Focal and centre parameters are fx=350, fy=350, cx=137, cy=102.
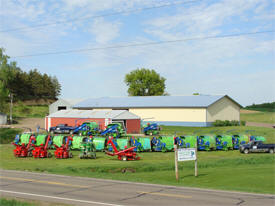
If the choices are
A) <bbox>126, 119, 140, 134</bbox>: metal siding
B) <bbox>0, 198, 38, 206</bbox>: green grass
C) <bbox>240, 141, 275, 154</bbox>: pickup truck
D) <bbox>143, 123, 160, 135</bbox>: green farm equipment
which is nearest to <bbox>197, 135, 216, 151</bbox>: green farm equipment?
<bbox>240, 141, 275, 154</bbox>: pickup truck

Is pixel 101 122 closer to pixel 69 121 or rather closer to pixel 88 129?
pixel 88 129

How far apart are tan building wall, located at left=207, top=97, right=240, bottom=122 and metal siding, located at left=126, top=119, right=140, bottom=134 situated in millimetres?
15983

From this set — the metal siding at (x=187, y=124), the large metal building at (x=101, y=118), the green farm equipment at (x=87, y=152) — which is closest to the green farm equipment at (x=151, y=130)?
the large metal building at (x=101, y=118)

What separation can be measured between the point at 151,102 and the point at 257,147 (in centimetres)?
3898

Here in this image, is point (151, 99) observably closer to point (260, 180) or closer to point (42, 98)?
point (260, 180)

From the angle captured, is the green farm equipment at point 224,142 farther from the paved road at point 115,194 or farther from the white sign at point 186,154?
the paved road at point 115,194

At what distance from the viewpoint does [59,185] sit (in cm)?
1681

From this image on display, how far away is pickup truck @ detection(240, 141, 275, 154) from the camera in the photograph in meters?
36.7

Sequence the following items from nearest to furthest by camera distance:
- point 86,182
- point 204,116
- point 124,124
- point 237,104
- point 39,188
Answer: point 39,188 < point 86,182 < point 124,124 < point 204,116 < point 237,104

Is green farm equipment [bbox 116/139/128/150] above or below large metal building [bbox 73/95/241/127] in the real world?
below

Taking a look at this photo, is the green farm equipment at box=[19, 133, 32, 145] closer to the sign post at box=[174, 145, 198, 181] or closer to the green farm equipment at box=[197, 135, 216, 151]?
the green farm equipment at box=[197, 135, 216, 151]

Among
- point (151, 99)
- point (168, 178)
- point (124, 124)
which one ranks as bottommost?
point (168, 178)

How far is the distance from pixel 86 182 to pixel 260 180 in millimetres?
9308

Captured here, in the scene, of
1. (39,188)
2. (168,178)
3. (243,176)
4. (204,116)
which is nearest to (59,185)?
(39,188)
